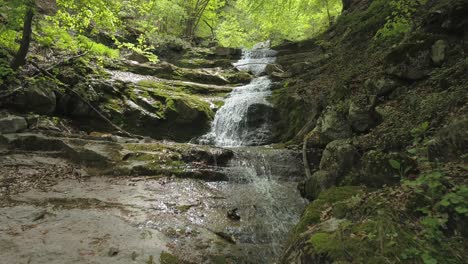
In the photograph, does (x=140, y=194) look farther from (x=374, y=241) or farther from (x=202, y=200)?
(x=374, y=241)

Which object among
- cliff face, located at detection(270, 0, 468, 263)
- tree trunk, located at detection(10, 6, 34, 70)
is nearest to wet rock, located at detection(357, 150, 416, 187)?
cliff face, located at detection(270, 0, 468, 263)

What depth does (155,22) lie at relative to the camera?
2431cm

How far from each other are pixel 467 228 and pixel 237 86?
569 inches

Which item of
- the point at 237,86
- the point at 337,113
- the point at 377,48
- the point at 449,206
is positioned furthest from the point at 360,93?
the point at 237,86

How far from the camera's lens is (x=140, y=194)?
6699 millimetres

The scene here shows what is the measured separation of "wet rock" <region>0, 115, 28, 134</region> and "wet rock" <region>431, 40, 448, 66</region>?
35.8 ft

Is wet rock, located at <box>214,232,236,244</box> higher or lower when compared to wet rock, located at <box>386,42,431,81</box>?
lower

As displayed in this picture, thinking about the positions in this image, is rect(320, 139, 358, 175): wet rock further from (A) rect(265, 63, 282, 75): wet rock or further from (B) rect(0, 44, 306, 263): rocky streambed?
(A) rect(265, 63, 282, 75): wet rock

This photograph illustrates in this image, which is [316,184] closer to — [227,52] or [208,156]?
[208,156]

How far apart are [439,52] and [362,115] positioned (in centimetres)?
206

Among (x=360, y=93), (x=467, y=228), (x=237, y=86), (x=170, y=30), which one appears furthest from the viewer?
(x=170, y=30)

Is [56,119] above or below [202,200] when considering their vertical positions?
above

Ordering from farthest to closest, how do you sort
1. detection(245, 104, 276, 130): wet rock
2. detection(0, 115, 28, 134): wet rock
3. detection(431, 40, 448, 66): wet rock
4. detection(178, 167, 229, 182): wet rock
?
detection(245, 104, 276, 130): wet rock, detection(0, 115, 28, 134): wet rock, detection(178, 167, 229, 182): wet rock, detection(431, 40, 448, 66): wet rock

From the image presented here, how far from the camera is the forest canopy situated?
967cm
